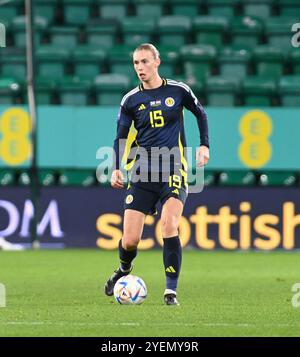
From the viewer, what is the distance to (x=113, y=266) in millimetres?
14766

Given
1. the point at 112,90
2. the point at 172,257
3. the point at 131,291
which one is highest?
the point at 112,90

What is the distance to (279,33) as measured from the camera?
63.7 feet

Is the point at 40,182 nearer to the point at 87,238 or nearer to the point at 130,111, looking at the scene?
the point at 87,238

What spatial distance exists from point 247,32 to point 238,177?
3116 mm

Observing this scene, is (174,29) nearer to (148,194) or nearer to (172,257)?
(148,194)

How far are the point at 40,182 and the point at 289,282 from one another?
19.7 ft

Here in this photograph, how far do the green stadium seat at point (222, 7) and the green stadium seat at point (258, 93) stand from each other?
2.54 m

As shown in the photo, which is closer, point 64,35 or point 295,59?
point 295,59

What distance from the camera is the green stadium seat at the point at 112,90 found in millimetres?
17953

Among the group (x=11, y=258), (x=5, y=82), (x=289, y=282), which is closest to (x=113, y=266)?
(x=11, y=258)

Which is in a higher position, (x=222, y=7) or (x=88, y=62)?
(x=222, y=7)

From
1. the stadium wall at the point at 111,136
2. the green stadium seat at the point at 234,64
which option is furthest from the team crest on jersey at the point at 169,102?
the green stadium seat at the point at 234,64

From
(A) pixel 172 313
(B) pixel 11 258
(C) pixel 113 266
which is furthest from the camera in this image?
(B) pixel 11 258

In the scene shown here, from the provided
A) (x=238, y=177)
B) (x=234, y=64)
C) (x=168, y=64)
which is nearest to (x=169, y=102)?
(x=238, y=177)
